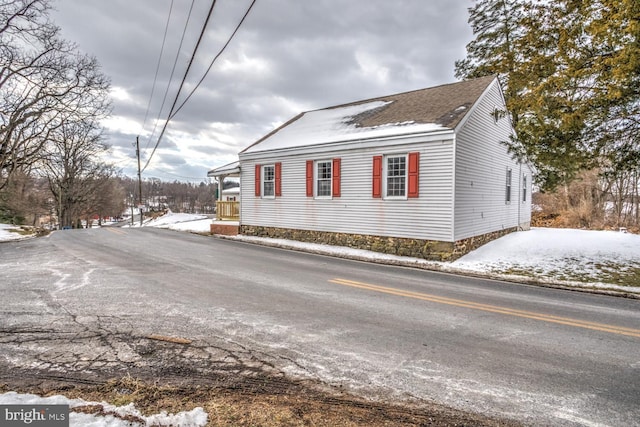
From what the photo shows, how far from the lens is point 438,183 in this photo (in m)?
11.1

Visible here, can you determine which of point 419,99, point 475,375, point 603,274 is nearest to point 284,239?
point 419,99

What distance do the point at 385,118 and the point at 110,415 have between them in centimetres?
1369

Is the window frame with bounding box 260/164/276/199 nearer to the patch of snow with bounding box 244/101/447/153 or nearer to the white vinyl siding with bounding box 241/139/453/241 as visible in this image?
the white vinyl siding with bounding box 241/139/453/241

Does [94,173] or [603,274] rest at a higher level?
[94,173]

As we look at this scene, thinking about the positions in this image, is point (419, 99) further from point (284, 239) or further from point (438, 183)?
point (284, 239)

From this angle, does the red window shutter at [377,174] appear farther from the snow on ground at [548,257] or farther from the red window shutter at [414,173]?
the snow on ground at [548,257]

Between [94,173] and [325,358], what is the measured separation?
43.5 metres

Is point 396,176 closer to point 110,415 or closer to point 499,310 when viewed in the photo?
point 499,310

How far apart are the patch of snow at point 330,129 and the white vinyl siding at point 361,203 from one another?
22.3 inches

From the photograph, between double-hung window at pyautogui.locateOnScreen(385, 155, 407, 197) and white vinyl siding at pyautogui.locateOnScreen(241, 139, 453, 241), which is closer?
white vinyl siding at pyautogui.locateOnScreen(241, 139, 453, 241)

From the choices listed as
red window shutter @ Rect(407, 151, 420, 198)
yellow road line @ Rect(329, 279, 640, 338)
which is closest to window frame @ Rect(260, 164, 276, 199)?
red window shutter @ Rect(407, 151, 420, 198)

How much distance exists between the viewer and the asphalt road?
10.2ft

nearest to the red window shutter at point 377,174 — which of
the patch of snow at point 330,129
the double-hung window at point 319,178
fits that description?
the patch of snow at point 330,129

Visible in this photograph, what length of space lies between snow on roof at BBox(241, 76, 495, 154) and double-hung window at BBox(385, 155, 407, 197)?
3.19 feet
